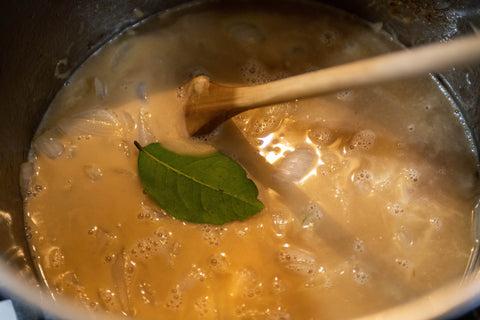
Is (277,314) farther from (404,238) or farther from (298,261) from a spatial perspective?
(404,238)

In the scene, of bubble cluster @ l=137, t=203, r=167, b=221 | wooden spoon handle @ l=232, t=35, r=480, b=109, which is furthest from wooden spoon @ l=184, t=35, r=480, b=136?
bubble cluster @ l=137, t=203, r=167, b=221

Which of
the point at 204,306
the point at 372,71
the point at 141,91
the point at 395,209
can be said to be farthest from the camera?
the point at 141,91

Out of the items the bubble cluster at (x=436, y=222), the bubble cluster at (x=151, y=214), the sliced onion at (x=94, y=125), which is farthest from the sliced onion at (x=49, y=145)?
the bubble cluster at (x=436, y=222)

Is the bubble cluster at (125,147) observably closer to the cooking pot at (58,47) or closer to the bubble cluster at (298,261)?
the cooking pot at (58,47)

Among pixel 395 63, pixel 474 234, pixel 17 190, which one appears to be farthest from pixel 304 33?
pixel 17 190

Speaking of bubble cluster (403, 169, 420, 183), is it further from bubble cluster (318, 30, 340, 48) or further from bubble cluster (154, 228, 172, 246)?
bubble cluster (154, 228, 172, 246)

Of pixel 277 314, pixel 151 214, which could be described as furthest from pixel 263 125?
pixel 277 314
